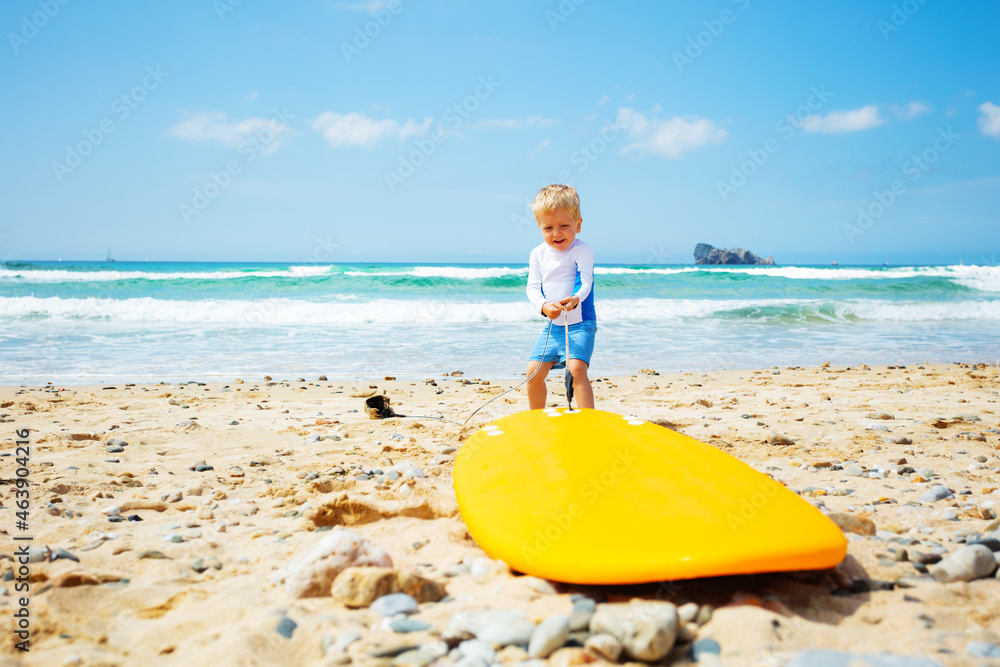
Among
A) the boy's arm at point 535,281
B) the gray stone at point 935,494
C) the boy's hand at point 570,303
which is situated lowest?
the gray stone at point 935,494

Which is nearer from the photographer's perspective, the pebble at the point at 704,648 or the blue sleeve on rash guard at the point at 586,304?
the pebble at the point at 704,648

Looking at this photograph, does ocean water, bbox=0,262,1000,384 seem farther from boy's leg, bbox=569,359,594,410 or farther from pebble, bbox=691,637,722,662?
pebble, bbox=691,637,722,662

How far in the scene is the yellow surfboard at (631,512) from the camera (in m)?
1.67

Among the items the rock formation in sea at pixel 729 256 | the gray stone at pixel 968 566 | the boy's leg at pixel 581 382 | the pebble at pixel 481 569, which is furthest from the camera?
the rock formation in sea at pixel 729 256

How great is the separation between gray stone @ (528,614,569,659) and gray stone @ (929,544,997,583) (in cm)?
119

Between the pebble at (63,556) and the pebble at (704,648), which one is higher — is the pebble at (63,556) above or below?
below

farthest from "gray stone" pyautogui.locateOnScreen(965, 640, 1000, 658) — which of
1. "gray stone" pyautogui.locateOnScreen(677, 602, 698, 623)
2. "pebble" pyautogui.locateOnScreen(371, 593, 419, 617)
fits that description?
"pebble" pyautogui.locateOnScreen(371, 593, 419, 617)

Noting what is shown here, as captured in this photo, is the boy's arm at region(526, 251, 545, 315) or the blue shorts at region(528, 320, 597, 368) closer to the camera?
the blue shorts at region(528, 320, 597, 368)

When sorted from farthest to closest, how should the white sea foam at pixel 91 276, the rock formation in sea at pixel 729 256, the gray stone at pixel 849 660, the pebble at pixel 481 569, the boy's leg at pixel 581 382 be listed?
the rock formation in sea at pixel 729 256 → the white sea foam at pixel 91 276 → the boy's leg at pixel 581 382 → the pebble at pixel 481 569 → the gray stone at pixel 849 660

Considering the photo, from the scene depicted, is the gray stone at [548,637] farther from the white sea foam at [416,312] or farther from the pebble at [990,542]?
the white sea foam at [416,312]

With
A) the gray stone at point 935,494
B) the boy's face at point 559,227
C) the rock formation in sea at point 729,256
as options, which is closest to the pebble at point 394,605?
the gray stone at point 935,494

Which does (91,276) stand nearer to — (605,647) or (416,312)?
(416,312)

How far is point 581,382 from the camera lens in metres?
3.65

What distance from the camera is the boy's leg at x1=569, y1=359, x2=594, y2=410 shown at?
363cm
